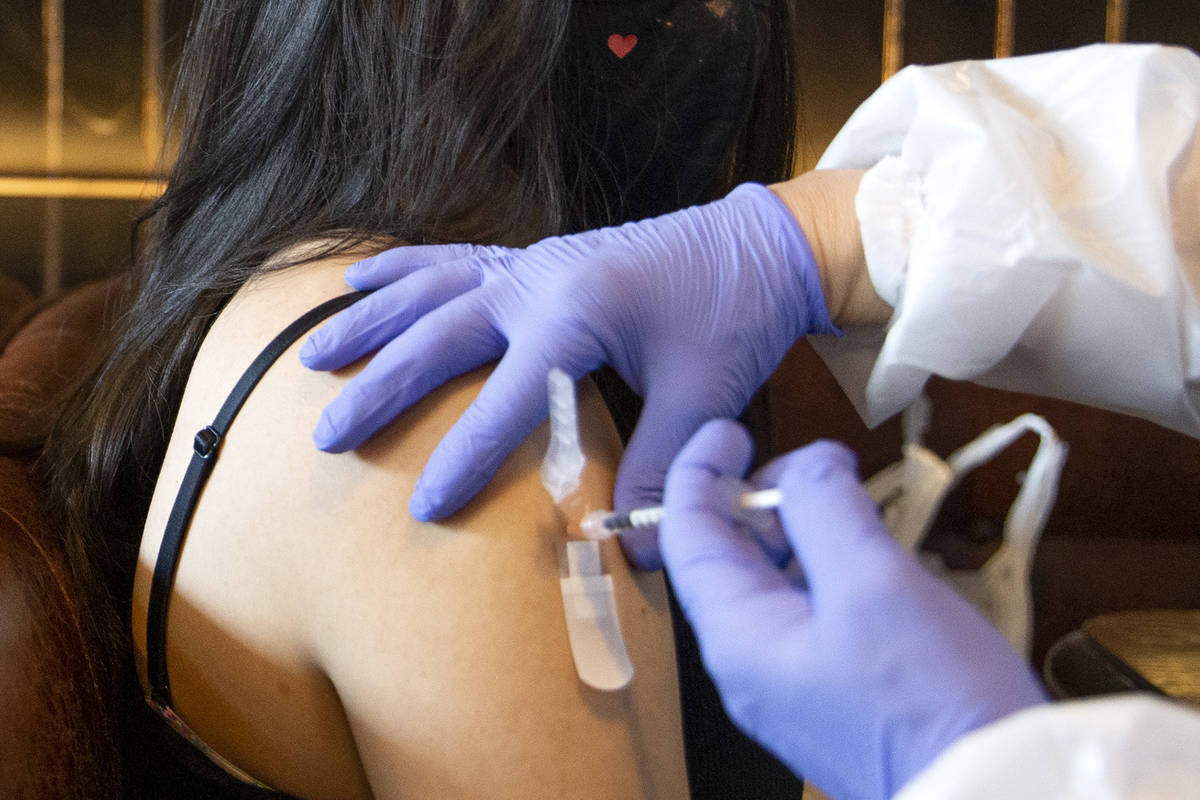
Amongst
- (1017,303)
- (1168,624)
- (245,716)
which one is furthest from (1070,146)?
(1168,624)

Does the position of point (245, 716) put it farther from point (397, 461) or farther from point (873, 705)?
point (873, 705)

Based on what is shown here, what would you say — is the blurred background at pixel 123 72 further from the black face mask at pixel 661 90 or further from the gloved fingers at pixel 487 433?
the gloved fingers at pixel 487 433

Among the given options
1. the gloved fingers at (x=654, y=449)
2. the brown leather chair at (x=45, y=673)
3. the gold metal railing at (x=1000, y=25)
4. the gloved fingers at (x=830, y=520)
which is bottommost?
the brown leather chair at (x=45, y=673)

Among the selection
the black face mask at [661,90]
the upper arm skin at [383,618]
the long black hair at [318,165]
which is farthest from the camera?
the black face mask at [661,90]

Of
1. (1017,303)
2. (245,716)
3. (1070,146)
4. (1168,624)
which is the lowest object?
(1168,624)

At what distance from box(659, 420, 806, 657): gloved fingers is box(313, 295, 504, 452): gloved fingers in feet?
0.72

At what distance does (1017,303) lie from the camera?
69 centimetres

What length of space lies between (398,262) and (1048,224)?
0.50m

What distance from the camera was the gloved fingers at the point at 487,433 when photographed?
0.58m

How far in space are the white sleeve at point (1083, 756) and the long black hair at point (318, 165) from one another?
0.62 m

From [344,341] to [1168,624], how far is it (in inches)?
62.8

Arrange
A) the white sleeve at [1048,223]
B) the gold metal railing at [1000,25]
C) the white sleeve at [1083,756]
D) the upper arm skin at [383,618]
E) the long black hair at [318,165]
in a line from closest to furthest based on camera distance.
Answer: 1. the white sleeve at [1083,756]
2. the upper arm skin at [383,618]
3. the white sleeve at [1048,223]
4. the long black hair at [318,165]
5. the gold metal railing at [1000,25]

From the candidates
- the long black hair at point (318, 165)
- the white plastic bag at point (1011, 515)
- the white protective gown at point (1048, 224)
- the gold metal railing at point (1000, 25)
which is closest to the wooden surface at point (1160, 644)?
the white protective gown at point (1048, 224)

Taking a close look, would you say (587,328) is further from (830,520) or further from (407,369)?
(830,520)
